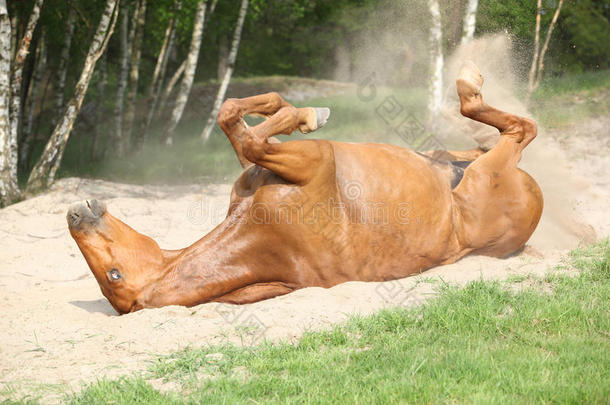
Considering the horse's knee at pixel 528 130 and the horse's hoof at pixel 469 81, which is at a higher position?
the horse's hoof at pixel 469 81

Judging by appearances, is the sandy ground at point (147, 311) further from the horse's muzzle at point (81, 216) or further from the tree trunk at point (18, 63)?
the tree trunk at point (18, 63)

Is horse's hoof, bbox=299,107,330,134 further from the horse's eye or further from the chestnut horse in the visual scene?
the horse's eye

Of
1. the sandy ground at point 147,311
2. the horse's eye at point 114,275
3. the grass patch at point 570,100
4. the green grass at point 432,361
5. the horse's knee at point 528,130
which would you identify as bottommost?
the sandy ground at point 147,311

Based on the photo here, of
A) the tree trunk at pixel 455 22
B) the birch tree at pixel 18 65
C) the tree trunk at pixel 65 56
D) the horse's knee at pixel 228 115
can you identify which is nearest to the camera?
the horse's knee at pixel 228 115

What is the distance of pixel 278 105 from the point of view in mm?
4793

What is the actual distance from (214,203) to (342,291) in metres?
5.17

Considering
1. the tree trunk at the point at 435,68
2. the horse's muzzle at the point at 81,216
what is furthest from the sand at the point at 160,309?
the tree trunk at the point at 435,68

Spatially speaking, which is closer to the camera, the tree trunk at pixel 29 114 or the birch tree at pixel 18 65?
the birch tree at pixel 18 65

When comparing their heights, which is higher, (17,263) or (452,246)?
(452,246)

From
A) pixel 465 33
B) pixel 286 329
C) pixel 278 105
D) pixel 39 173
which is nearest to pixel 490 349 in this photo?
pixel 286 329

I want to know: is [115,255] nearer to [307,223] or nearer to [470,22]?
[307,223]

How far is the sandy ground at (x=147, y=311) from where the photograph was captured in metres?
3.63

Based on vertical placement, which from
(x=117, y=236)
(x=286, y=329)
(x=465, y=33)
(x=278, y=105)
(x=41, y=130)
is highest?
(x=465, y=33)

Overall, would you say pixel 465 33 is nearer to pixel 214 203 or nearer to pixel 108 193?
pixel 214 203
